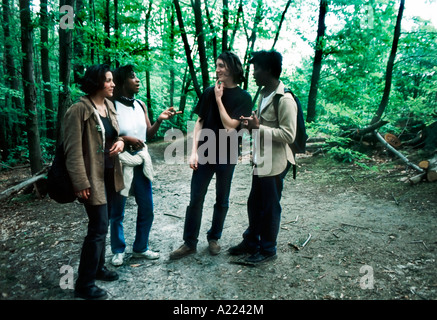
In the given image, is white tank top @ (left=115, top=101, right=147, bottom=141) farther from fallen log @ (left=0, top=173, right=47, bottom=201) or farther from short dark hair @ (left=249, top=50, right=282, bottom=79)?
fallen log @ (left=0, top=173, right=47, bottom=201)

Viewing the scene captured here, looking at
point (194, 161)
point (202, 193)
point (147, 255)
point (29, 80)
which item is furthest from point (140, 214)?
point (29, 80)

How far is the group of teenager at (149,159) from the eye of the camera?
89.2 inches

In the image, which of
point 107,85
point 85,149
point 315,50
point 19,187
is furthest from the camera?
point 315,50

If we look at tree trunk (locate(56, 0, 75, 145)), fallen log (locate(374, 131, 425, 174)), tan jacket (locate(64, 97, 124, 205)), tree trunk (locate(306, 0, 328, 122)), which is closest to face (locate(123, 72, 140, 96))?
tan jacket (locate(64, 97, 124, 205))

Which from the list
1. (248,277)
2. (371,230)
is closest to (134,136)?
(248,277)

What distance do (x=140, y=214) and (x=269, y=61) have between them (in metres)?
2.33

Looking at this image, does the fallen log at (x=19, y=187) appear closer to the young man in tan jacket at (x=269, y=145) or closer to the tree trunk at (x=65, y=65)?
the tree trunk at (x=65, y=65)

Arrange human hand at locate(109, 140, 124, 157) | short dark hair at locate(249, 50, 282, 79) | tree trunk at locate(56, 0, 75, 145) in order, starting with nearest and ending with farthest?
1. human hand at locate(109, 140, 124, 157)
2. short dark hair at locate(249, 50, 282, 79)
3. tree trunk at locate(56, 0, 75, 145)

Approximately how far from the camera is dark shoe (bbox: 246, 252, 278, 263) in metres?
2.96

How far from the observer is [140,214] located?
9.80 ft

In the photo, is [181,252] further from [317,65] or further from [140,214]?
[317,65]

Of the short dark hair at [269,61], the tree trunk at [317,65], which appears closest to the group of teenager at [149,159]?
the short dark hair at [269,61]

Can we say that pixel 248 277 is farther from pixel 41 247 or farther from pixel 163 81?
pixel 163 81

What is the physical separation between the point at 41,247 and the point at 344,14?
1061 cm
